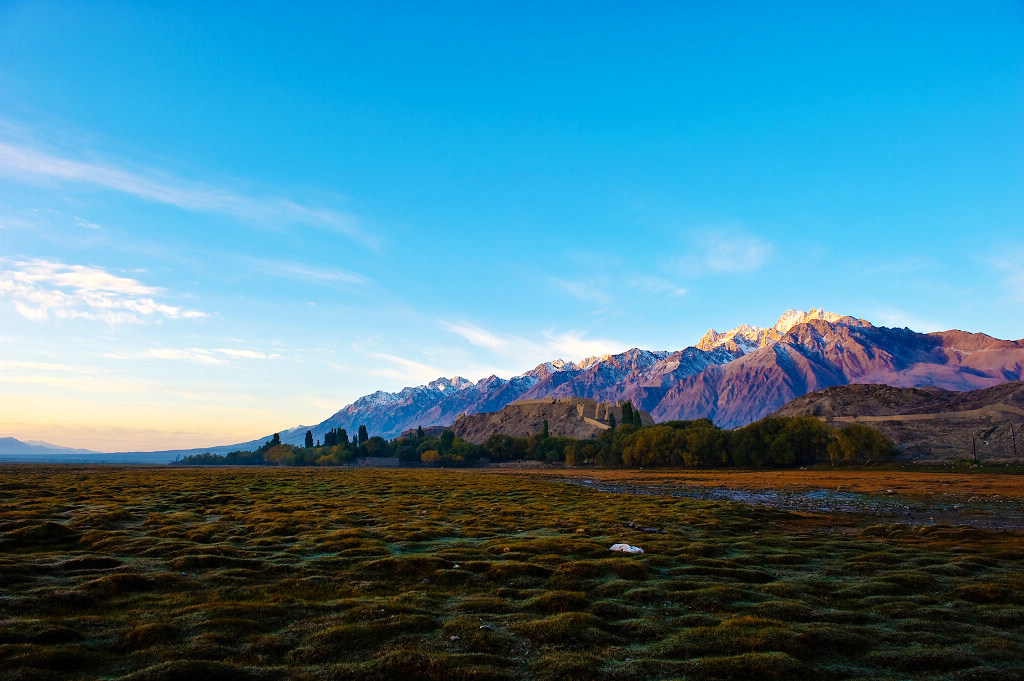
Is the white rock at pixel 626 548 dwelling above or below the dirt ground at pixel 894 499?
above

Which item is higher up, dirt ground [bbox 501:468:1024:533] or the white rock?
the white rock

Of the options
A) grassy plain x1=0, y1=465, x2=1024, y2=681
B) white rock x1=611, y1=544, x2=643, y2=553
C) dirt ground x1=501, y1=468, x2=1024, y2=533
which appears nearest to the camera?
grassy plain x1=0, y1=465, x2=1024, y2=681

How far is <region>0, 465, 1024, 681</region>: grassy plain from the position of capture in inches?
619

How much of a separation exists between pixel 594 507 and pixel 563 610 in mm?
41169

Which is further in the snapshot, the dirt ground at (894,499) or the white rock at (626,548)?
the dirt ground at (894,499)

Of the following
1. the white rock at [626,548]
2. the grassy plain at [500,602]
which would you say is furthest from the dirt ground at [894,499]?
the white rock at [626,548]

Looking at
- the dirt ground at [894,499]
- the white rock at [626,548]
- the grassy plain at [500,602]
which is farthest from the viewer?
the dirt ground at [894,499]

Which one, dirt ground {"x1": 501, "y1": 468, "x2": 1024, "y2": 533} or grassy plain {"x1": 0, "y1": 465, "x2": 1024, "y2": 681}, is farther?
dirt ground {"x1": 501, "y1": 468, "x2": 1024, "y2": 533}

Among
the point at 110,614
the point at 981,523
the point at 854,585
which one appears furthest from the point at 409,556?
the point at 981,523

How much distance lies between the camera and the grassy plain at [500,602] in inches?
619

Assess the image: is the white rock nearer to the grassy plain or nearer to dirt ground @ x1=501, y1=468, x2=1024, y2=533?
the grassy plain

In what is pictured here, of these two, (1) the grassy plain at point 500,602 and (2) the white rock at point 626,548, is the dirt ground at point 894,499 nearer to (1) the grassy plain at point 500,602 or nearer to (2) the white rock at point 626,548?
(1) the grassy plain at point 500,602

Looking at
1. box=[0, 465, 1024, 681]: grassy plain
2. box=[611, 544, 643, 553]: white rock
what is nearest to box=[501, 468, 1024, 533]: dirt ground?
box=[0, 465, 1024, 681]: grassy plain

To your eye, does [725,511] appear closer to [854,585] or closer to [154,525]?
[854,585]
